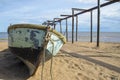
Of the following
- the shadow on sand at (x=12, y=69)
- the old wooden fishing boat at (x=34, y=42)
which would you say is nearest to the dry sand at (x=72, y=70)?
the shadow on sand at (x=12, y=69)

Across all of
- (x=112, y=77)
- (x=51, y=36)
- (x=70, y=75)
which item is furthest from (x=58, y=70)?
(x=112, y=77)

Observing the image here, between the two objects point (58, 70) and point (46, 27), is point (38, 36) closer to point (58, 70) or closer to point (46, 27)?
point (46, 27)

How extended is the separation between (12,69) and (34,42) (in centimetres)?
190

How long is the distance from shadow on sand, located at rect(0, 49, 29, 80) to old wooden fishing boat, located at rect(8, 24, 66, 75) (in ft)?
1.69

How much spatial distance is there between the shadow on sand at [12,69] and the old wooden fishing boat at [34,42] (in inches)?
20.2

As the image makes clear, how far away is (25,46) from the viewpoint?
9.34m

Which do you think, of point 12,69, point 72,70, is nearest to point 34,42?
point 72,70

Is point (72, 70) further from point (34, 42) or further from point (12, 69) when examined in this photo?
point (12, 69)

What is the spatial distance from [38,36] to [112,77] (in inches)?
102

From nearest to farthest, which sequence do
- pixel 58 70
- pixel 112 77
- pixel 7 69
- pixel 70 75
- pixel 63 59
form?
1. pixel 112 77
2. pixel 70 75
3. pixel 58 70
4. pixel 7 69
5. pixel 63 59

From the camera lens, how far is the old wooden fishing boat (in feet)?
28.7

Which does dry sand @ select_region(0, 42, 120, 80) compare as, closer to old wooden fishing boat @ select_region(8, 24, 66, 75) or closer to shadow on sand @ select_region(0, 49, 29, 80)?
shadow on sand @ select_region(0, 49, 29, 80)

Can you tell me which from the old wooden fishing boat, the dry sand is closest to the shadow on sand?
the dry sand

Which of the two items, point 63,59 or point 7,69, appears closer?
point 7,69
